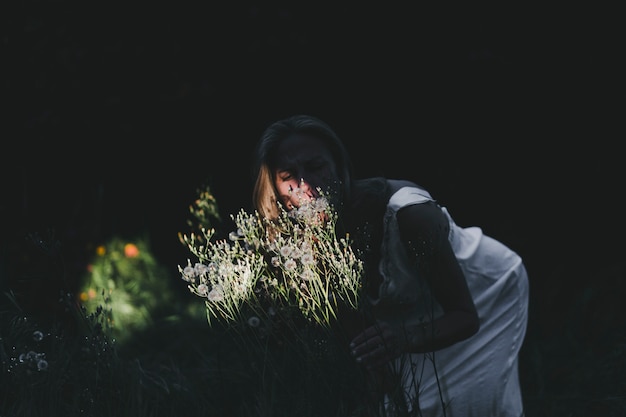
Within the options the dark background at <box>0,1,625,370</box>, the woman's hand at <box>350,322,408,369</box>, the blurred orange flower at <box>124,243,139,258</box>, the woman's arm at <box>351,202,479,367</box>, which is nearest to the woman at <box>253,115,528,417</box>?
the woman's arm at <box>351,202,479,367</box>

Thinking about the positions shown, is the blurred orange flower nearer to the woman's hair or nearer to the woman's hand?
the woman's hair

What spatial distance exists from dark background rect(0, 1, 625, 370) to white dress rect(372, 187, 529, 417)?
102 centimetres

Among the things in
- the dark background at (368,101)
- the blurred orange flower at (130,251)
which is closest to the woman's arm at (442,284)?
the dark background at (368,101)

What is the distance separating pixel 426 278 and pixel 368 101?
1.64m

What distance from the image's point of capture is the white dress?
95.0 inches

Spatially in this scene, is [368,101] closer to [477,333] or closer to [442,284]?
[477,333]

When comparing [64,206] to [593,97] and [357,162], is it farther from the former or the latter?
[593,97]

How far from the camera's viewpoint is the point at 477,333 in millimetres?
2572

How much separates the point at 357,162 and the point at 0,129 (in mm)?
1726

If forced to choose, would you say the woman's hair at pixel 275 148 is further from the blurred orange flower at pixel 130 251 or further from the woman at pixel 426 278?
the blurred orange flower at pixel 130 251

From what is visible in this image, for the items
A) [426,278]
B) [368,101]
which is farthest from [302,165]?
[368,101]

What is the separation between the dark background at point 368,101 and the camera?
3.63m

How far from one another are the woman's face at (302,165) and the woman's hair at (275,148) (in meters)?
0.02

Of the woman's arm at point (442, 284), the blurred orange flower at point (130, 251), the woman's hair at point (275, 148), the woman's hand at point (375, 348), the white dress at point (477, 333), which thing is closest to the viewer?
the woman's hand at point (375, 348)
